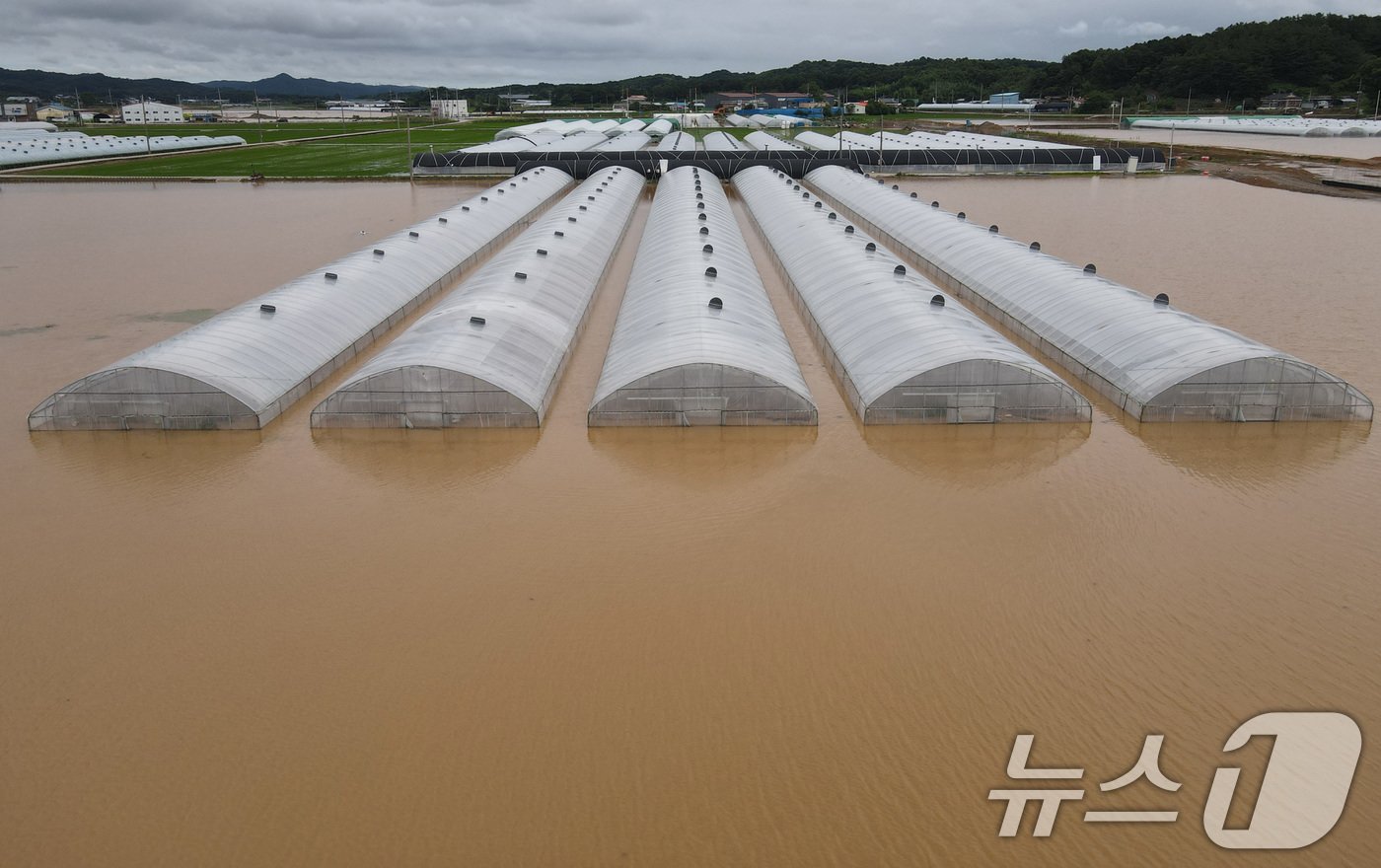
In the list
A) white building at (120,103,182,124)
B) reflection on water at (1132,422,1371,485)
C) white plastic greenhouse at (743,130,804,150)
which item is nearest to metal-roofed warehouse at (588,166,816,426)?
reflection on water at (1132,422,1371,485)

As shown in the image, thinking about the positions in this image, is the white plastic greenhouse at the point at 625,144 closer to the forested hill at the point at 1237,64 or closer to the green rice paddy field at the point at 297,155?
the green rice paddy field at the point at 297,155

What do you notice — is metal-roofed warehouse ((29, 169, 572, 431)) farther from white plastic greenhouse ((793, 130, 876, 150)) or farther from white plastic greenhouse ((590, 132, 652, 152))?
white plastic greenhouse ((793, 130, 876, 150))

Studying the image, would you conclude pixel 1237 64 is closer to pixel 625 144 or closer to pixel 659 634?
pixel 625 144

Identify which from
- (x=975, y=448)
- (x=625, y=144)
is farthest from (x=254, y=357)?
(x=625, y=144)

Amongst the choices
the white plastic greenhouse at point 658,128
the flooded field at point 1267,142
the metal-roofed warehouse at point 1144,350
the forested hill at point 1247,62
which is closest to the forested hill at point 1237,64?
the forested hill at point 1247,62

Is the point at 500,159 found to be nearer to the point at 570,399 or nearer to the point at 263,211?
the point at 263,211

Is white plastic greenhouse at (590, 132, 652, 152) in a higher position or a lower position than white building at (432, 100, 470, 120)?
lower
